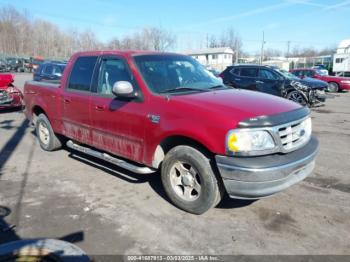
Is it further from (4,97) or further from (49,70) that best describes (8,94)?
(49,70)

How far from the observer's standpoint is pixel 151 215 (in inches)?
152

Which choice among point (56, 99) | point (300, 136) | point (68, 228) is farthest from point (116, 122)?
point (300, 136)

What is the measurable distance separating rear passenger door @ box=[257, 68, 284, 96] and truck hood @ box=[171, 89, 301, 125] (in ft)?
30.7

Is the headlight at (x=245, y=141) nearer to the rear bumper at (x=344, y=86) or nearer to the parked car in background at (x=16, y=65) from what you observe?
the rear bumper at (x=344, y=86)

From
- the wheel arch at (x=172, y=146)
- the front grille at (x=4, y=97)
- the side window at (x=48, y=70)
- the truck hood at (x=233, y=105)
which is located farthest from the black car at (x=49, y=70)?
the truck hood at (x=233, y=105)

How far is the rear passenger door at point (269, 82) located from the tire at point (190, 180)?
10.2 m

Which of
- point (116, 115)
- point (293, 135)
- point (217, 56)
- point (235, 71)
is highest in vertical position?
point (217, 56)

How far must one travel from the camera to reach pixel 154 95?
4027 mm

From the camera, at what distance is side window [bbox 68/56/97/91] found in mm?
5066

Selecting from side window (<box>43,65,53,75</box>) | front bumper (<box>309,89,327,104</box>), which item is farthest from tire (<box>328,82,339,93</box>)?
side window (<box>43,65,53,75</box>)

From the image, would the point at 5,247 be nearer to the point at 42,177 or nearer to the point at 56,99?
the point at 42,177

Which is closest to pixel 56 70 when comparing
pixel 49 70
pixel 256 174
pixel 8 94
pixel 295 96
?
pixel 49 70

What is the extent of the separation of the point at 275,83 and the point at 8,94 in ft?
33.5

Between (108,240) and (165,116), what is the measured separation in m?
1.54
